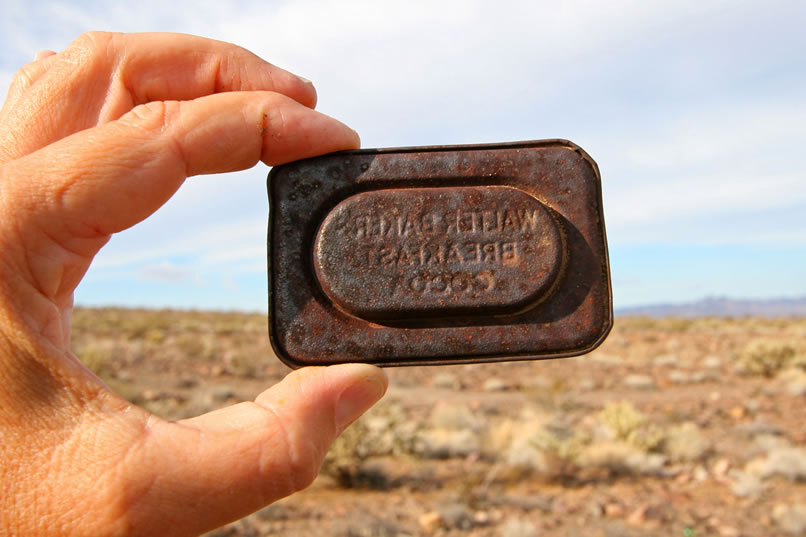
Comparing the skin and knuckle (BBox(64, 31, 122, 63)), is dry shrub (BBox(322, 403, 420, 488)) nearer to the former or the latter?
the skin

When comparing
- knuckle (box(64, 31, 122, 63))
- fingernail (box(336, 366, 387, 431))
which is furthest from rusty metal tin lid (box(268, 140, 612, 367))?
knuckle (box(64, 31, 122, 63))

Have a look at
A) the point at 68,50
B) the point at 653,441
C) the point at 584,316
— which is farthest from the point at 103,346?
the point at 584,316

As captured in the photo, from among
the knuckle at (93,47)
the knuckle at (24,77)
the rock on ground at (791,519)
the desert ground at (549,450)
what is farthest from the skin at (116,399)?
the rock on ground at (791,519)

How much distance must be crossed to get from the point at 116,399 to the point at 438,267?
1.09 metres

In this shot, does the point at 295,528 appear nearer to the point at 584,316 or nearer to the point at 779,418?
the point at 584,316

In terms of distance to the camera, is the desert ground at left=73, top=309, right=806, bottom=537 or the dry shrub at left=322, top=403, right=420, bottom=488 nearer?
the desert ground at left=73, top=309, right=806, bottom=537

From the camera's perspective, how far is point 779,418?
31.6ft

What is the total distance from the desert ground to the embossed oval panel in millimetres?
4038

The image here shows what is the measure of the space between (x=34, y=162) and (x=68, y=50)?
35.6 inches

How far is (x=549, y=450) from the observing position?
7176 millimetres

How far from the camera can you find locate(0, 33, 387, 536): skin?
5.00ft

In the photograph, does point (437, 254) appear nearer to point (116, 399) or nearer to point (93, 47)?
point (116, 399)

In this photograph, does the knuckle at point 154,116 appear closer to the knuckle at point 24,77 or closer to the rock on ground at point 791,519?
the knuckle at point 24,77

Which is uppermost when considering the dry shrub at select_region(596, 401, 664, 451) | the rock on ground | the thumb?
the thumb
